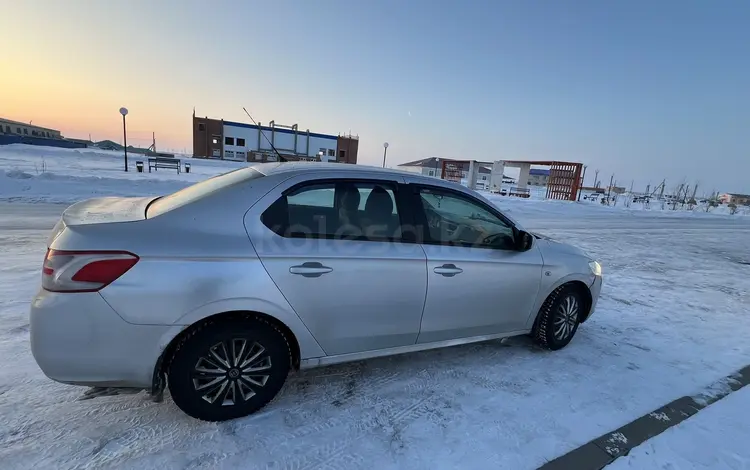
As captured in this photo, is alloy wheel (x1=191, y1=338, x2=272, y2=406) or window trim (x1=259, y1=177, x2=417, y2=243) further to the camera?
window trim (x1=259, y1=177, x2=417, y2=243)

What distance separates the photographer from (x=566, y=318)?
3.85m

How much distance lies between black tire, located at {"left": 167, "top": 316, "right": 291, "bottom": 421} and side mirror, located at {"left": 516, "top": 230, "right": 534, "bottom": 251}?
2138 millimetres

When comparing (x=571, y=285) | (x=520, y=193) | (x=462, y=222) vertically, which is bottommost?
(x=571, y=285)

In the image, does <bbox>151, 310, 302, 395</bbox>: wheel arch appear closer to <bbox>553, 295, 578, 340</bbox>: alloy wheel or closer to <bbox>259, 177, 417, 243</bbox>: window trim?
<bbox>259, 177, 417, 243</bbox>: window trim

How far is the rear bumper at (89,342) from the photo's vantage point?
6.78 ft

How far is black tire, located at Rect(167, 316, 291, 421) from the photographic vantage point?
2305 millimetres

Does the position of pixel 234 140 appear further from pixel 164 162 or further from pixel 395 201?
pixel 395 201

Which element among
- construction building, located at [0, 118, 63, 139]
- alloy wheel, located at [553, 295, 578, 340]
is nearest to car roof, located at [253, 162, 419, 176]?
alloy wheel, located at [553, 295, 578, 340]

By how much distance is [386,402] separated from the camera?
2.86 m

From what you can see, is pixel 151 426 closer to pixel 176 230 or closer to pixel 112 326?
pixel 112 326

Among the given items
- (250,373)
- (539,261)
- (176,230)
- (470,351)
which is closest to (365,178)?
(176,230)

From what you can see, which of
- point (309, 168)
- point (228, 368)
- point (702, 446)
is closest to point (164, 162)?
point (309, 168)

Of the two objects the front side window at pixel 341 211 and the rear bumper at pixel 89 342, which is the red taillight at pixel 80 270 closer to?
the rear bumper at pixel 89 342

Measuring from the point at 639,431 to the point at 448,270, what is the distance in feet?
Result: 5.78
